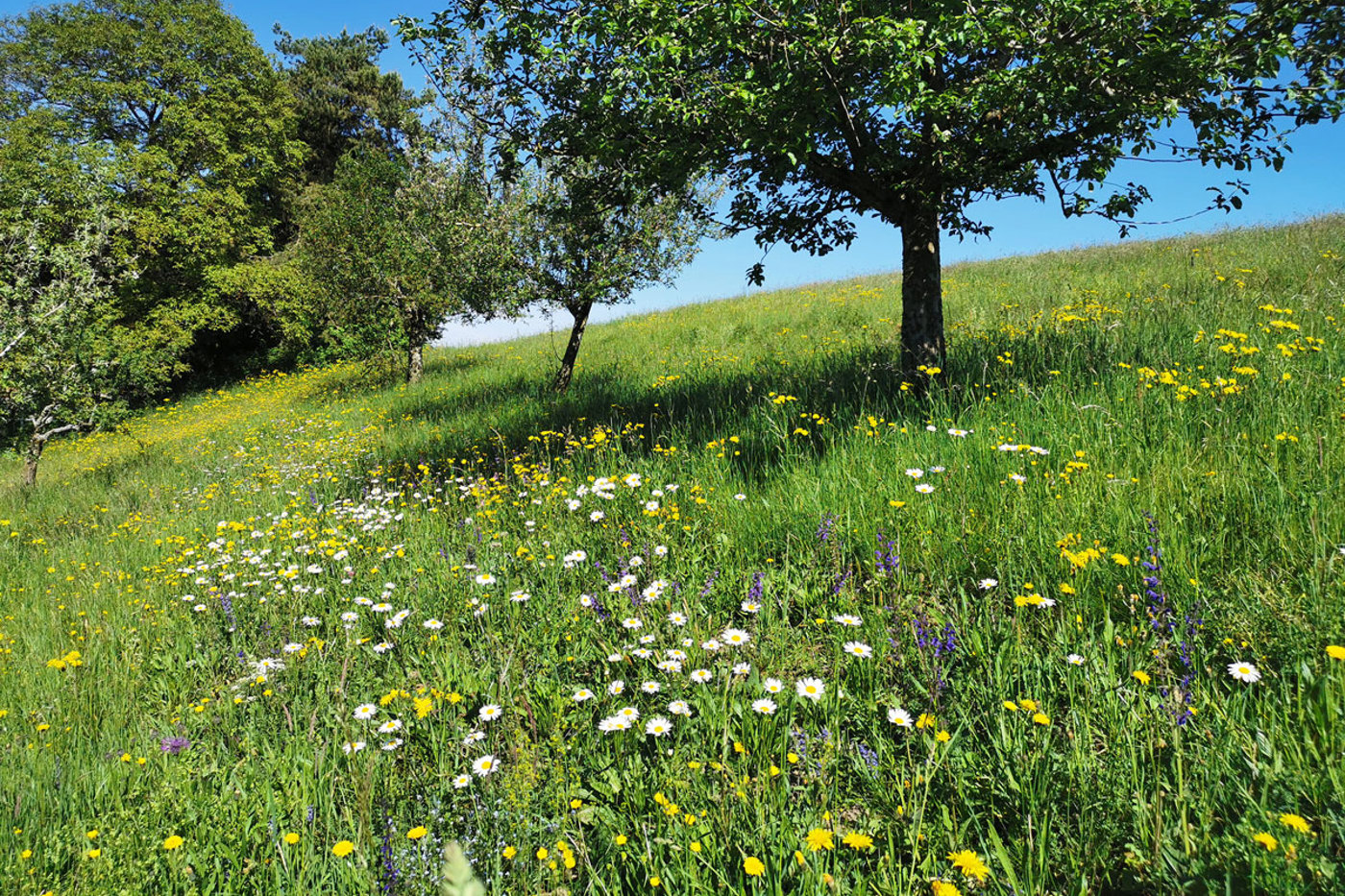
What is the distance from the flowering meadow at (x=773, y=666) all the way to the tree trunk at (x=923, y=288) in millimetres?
561

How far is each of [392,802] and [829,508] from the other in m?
2.71

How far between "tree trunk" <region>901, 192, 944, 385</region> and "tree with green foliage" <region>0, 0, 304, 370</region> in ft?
94.8

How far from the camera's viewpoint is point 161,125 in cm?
2569

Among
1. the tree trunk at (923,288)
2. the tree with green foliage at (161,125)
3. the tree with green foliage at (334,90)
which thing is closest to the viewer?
the tree trunk at (923,288)

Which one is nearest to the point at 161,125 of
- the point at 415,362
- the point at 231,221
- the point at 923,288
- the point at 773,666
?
the point at 231,221

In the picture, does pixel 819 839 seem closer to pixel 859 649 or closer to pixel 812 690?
pixel 812 690

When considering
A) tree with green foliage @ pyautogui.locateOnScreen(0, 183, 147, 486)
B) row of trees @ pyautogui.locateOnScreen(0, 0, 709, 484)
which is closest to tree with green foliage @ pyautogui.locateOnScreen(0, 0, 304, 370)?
row of trees @ pyautogui.locateOnScreen(0, 0, 709, 484)

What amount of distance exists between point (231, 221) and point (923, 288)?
32.7m

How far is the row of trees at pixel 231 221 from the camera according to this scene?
11.6 meters

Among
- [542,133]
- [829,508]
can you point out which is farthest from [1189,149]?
[542,133]

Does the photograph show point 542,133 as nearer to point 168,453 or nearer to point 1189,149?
point 1189,149

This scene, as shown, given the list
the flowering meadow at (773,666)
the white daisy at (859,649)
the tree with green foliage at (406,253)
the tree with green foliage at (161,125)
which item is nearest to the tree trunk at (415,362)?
the tree with green foliage at (406,253)

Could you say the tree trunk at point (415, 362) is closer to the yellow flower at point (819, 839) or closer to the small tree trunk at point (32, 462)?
the small tree trunk at point (32, 462)

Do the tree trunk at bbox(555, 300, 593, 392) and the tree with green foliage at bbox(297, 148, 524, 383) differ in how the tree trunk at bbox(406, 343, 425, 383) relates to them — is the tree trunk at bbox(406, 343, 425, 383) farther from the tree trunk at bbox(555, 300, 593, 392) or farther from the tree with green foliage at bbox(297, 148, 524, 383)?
the tree trunk at bbox(555, 300, 593, 392)
